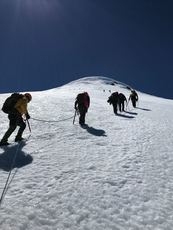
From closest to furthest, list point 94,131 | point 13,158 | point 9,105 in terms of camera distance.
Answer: point 13,158 < point 9,105 < point 94,131

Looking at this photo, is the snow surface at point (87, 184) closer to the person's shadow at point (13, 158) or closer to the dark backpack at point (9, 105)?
the person's shadow at point (13, 158)

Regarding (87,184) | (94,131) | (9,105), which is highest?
(9,105)

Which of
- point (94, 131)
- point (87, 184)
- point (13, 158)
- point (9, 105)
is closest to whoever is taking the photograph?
point (87, 184)

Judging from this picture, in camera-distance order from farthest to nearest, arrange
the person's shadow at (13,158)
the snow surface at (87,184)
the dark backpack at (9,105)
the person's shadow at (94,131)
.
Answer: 1. the person's shadow at (94,131)
2. the dark backpack at (9,105)
3. the person's shadow at (13,158)
4. the snow surface at (87,184)

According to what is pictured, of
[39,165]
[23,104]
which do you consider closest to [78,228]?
[39,165]

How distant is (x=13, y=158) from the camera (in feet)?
31.2

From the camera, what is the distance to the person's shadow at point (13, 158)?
29.0 feet

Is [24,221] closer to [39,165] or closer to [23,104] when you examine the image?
[39,165]

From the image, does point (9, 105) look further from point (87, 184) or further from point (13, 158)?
point (87, 184)

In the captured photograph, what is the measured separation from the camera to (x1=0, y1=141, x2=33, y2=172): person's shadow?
8.83 meters

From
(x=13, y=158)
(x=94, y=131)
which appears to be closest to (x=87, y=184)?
(x=13, y=158)

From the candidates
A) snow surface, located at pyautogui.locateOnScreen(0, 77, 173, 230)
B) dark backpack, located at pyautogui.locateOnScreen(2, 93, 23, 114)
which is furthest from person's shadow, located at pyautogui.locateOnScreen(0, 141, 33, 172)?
dark backpack, located at pyautogui.locateOnScreen(2, 93, 23, 114)

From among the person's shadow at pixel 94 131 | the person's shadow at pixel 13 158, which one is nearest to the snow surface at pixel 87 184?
the person's shadow at pixel 13 158

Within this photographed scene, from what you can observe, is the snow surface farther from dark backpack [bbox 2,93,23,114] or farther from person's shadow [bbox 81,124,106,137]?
Answer: dark backpack [bbox 2,93,23,114]
